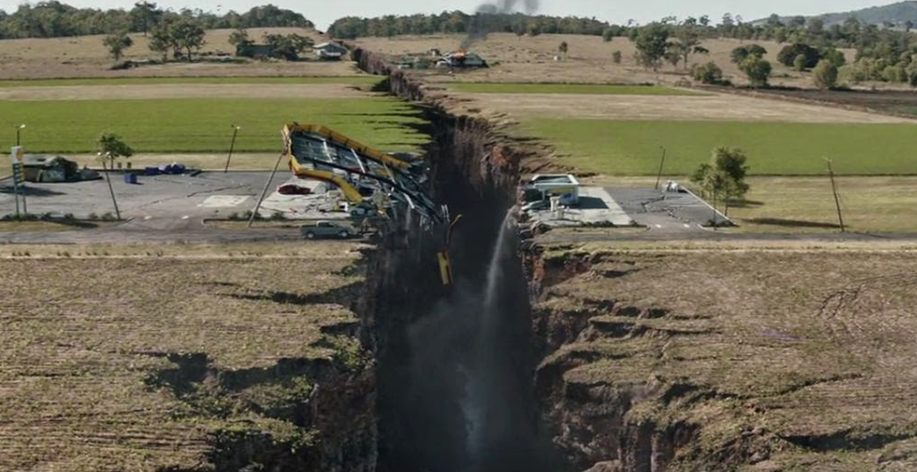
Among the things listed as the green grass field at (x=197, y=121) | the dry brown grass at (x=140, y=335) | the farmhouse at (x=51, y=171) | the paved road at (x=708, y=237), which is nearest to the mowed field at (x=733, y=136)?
the paved road at (x=708, y=237)

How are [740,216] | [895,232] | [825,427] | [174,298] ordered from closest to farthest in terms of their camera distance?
[825,427]
[174,298]
[895,232]
[740,216]

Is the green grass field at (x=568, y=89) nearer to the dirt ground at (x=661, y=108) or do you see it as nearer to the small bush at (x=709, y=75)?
the dirt ground at (x=661, y=108)

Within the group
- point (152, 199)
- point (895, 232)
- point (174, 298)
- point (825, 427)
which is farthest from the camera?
point (152, 199)

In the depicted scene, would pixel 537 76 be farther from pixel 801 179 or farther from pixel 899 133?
pixel 801 179

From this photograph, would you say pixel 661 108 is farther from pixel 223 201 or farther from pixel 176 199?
pixel 176 199

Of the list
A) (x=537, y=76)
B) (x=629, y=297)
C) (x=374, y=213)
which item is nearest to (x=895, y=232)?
(x=629, y=297)

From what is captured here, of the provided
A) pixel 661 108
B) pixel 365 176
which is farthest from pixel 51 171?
pixel 661 108

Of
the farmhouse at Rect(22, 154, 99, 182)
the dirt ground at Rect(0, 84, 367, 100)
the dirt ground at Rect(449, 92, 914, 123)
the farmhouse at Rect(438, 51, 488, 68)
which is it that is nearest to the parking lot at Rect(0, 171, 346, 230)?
the farmhouse at Rect(22, 154, 99, 182)
